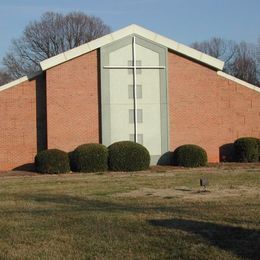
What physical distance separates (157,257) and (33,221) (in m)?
3.72

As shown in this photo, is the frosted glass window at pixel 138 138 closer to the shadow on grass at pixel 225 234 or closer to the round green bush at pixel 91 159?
the round green bush at pixel 91 159

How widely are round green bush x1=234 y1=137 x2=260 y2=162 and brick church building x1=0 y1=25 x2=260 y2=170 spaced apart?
3.72 ft

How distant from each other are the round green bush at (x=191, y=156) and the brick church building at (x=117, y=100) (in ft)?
3.75

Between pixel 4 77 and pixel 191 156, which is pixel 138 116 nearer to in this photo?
pixel 191 156

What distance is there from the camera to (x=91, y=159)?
26.2 m

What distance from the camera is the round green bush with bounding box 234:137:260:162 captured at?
28.9 metres

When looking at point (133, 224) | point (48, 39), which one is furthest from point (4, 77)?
point (133, 224)

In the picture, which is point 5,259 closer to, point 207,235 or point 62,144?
point 207,235

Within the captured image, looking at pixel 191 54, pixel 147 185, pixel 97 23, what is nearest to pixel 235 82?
pixel 191 54

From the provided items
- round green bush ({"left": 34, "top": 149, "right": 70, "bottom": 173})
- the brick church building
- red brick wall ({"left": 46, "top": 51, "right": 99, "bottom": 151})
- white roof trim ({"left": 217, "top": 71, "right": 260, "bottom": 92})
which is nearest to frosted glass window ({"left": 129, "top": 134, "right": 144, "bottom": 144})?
the brick church building

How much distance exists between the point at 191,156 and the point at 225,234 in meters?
19.1

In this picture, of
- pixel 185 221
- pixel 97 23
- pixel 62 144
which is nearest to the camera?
pixel 185 221

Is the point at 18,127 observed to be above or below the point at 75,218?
above

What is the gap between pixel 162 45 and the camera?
28.6 meters
